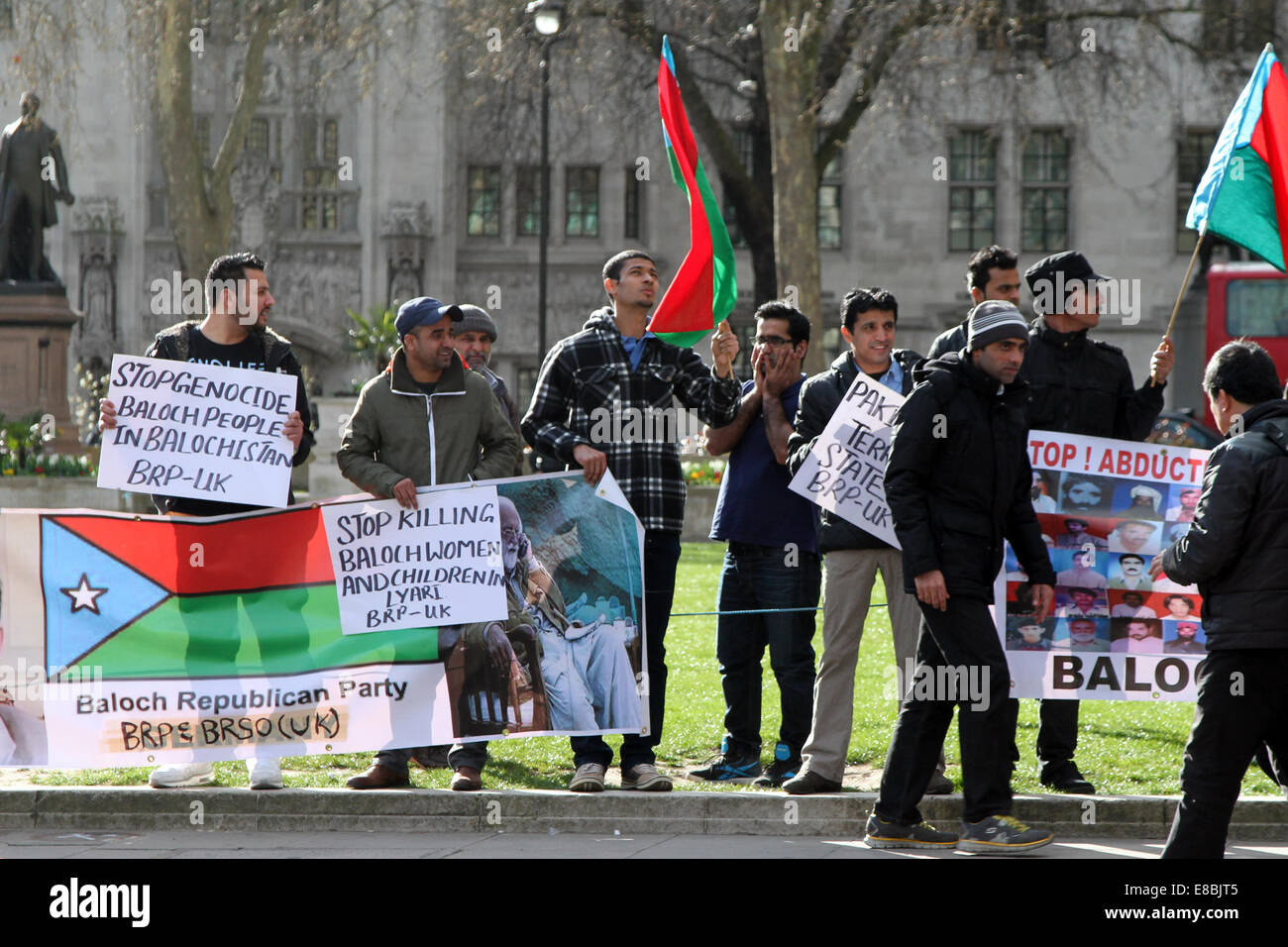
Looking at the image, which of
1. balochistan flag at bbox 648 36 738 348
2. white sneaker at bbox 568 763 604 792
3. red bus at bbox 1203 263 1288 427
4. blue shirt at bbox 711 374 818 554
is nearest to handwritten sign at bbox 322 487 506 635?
white sneaker at bbox 568 763 604 792

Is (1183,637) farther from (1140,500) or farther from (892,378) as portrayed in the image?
(892,378)

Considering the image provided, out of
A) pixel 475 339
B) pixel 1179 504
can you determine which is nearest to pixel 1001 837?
pixel 1179 504

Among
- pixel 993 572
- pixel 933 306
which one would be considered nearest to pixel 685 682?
pixel 993 572

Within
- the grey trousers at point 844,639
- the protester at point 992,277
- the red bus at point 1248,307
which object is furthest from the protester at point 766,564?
the red bus at point 1248,307

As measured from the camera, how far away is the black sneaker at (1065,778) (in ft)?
23.6

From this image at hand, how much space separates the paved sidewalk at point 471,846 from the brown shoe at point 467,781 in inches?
10.3

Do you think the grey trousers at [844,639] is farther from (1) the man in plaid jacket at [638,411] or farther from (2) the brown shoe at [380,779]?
(2) the brown shoe at [380,779]

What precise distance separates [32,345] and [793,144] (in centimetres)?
1031

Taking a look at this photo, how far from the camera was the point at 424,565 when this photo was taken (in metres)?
7.23

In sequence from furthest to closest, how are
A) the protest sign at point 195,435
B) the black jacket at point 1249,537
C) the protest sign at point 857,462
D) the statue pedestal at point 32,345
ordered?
the statue pedestal at point 32,345, the protest sign at point 195,435, the protest sign at point 857,462, the black jacket at point 1249,537

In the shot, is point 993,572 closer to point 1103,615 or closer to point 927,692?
point 927,692

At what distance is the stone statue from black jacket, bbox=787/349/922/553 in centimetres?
1687
